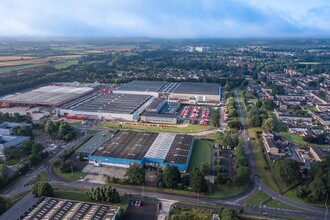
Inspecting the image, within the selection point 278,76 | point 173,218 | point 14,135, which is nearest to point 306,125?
→ point 173,218

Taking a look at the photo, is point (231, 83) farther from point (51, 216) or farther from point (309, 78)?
point (51, 216)

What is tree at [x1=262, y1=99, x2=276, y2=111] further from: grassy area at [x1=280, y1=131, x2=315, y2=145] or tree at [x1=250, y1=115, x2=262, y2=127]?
grassy area at [x1=280, y1=131, x2=315, y2=145]

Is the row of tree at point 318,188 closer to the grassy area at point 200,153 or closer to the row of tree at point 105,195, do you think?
the grassy area at point 200,153

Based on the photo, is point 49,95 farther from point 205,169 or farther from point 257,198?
point 257,198

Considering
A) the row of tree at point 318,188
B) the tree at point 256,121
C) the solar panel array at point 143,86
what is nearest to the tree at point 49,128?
the solar panel array at point 143,86

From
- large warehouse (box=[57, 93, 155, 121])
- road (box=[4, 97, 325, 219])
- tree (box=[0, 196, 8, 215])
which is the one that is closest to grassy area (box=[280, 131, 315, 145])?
road (box=[4, 97, 325, 219])

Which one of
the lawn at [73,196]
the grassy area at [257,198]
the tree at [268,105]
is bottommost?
the lawn at [73,196]

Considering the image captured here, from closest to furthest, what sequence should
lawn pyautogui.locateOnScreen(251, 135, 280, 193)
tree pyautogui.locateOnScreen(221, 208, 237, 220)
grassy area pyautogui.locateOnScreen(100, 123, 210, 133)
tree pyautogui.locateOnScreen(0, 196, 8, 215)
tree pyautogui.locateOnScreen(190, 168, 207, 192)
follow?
tree pyautogui.locateOnScreen(221, 208, 237, 220) → tree pyautogui.locateOnScreen(0, 196, 8, 215) → tree pyautogui.locateOnScreen(190, 168, 207, 192) → lawn pyautogui.locateOnScreen(251, 135, 280, 193) → grassy area pyautogui.locateOnScreen(100, 123, 210, 133)
